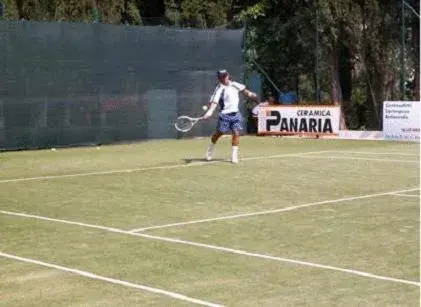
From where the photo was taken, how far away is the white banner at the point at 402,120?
995 inches

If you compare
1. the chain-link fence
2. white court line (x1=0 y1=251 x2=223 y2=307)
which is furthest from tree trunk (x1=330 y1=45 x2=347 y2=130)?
white court line (x1=0 y1=251 x2=223 y2=307)

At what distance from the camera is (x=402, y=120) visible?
25.9 metres

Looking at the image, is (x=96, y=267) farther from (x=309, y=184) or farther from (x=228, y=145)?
(x=228, y=145)

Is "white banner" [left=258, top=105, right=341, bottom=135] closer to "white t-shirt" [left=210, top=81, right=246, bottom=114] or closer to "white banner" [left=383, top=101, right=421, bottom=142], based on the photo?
"white banner" [left=383, top=101, right=421, bottom=142]

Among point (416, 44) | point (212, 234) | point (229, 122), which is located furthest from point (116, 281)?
point (416, 44)

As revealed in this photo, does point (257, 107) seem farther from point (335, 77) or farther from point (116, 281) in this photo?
point (116, 281)

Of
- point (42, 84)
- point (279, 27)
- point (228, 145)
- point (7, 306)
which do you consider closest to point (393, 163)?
point (228, 145)

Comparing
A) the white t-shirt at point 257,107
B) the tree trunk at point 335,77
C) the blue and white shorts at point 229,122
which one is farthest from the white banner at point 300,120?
the blue and white shorts at point 229,122

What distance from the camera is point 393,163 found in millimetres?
18078

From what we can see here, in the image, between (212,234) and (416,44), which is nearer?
→ (212,234)

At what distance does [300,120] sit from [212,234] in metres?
18.3

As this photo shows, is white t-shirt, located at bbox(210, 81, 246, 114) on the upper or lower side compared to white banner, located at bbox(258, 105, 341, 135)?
upper

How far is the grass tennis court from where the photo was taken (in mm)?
7195

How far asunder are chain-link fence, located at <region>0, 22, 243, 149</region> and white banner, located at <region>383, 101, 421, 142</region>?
5969 mm
